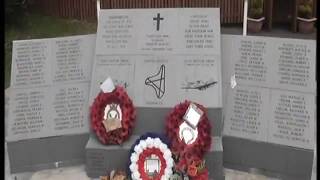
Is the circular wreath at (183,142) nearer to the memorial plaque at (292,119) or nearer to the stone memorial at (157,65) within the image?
the stone memorial at (157,65)

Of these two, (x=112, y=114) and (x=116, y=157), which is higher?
(x=112, y=114)

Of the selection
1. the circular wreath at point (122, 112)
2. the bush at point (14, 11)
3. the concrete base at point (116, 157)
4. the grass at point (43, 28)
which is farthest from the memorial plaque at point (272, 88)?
the bush at point (14, 11)

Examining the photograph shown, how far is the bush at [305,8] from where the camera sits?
856 cm

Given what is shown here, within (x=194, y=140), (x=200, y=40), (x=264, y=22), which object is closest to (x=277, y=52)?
(x=200, y=40)

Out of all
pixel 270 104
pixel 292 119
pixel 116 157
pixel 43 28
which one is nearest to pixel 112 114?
pixel 116 157

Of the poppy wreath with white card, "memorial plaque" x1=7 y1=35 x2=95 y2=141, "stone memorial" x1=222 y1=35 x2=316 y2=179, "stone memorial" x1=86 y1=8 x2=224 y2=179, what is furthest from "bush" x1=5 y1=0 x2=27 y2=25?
"stone memorial" x1=222 y1=35 x2=316 y2=179

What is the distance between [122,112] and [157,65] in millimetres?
545

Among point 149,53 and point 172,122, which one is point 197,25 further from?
point 172,122

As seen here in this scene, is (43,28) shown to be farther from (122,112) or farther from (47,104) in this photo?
(122,112)

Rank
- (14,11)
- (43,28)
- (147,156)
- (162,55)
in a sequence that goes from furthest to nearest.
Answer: (14,11), (43,28), (162,55), (147,156)

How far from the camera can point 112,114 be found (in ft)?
14.2

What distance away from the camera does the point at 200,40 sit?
449 cm

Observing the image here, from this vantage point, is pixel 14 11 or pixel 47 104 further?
pixel 14 11

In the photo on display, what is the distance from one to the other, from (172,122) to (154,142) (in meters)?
A: 0.24
